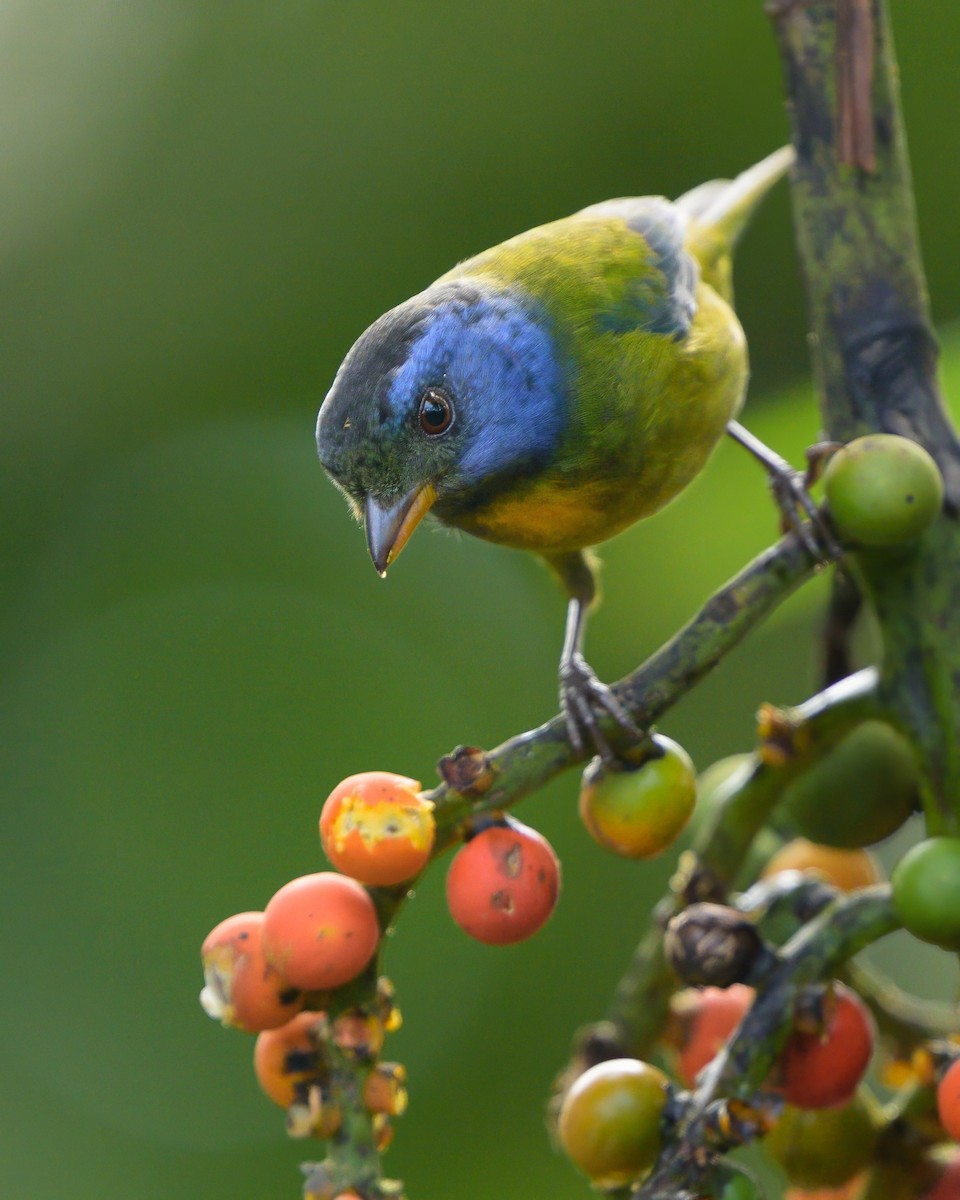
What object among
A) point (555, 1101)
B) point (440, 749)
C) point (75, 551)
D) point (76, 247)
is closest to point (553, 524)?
point (555, 1101)

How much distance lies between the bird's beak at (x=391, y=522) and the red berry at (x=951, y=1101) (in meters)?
1.14

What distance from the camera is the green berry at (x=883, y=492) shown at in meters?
1.78

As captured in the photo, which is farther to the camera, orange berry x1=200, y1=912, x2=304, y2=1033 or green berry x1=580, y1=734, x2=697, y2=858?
green berry x1=580, y1=734, x2=697, y2=858

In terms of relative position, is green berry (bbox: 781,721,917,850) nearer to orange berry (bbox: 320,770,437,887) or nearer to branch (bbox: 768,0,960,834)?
branch (bbox: 768,0,960,834)

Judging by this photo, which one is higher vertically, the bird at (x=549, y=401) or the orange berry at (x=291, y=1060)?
the bird at (x=549, y=401)

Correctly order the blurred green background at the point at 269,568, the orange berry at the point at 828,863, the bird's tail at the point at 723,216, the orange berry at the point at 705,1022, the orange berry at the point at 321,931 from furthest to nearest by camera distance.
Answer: the blurred green background at the point at 269,568
the bird's tail at the point at 723,216
the orange berry at the point at 828,863
the orange berry at the point at 705,1022
the orange berry at the point at 321,931

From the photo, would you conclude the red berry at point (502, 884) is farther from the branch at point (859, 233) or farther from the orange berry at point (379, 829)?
the branch at point (859, 233)

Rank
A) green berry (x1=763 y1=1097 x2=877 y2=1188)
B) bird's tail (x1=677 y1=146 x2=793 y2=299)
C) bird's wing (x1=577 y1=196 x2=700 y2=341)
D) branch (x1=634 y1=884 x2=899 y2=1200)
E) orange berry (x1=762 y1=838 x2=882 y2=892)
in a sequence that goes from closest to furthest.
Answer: branch (x1=634 y1=884 x2=899 y2=1200)
green berry (x1=763 y1=1097 x2=877 y2=1188)
orange berry (x1=762 y1=838 x2=882 y2=892)
bird's wing (x1=577 y1=196 x2=700 y2=341)
bird's tail (x1=677 y1=146 x2=793 y2=299)

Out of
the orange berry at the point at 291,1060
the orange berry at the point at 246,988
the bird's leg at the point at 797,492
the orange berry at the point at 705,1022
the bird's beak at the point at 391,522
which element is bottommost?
the orange berry at the point at 705,1022

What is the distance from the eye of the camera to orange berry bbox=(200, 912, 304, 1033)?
1.55m

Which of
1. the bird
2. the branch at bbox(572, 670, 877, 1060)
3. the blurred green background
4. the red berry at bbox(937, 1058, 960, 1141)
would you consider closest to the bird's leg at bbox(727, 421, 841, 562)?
the bird

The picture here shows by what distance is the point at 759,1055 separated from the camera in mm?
1685

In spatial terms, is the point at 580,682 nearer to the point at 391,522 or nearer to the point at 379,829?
the point at 391,522

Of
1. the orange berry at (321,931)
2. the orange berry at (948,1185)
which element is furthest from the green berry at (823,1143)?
the orange berry at (321,931)
